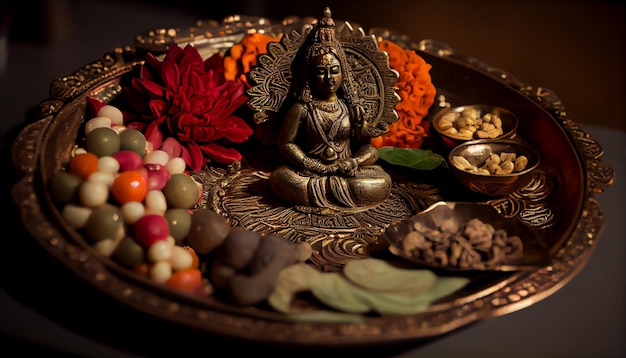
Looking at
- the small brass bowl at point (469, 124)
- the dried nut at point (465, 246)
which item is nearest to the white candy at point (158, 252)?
the dried nut at point (465, 246)

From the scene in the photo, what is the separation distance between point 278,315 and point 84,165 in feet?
1.92

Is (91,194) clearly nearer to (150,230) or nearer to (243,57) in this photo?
(150,230)

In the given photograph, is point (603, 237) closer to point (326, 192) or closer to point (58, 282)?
point (326, 192)

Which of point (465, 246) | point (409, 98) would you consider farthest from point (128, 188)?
point (409, 98)

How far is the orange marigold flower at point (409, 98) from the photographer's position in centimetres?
219

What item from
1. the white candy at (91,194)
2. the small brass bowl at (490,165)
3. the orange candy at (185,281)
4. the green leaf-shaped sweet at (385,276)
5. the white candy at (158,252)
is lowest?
the orange candy at (185,281)

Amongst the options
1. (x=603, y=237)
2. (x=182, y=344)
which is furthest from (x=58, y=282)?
→ (x=603, y=237)

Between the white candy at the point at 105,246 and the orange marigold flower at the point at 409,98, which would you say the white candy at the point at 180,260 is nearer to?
the white candy at the point at 105,246

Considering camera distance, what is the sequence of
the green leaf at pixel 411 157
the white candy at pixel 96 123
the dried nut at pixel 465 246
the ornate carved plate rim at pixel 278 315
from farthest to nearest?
the green leaf at pixel 411 157
the white candy at pixel 96 123
the dried nut at pixel 465 246
the ornate carved plate rim at pixel 278 315

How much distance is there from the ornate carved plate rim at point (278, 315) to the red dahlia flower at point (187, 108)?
26cm

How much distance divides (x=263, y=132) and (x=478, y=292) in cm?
82

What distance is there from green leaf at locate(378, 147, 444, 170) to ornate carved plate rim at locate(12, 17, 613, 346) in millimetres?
415

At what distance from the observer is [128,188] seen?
1.67 metres

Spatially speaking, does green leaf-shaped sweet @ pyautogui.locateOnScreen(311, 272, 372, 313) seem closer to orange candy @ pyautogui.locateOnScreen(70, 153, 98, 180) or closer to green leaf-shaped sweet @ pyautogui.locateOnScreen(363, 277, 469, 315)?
green leaf-shaped sweet @ pyautogui.locateOnScreen(363, 277, 469, 315)
